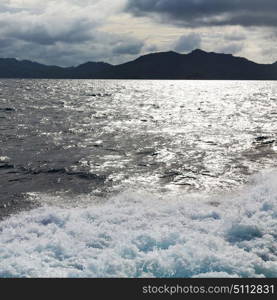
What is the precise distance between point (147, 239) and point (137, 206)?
13.1 ft

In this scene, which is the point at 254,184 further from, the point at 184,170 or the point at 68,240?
the point at 68,240

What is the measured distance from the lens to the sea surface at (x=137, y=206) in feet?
38.1

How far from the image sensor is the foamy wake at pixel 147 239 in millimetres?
11297

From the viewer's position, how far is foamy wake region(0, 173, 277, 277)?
37.1ft

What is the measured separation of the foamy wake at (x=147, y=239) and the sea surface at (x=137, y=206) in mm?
40

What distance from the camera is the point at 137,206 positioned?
1705cm

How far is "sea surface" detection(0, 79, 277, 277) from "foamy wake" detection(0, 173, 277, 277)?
0.13 feet

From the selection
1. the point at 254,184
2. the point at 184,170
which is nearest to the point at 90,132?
the point at 184,170

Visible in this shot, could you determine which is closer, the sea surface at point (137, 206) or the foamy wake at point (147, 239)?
the foamy wake at point (147, 239)

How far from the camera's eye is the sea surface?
457 inches

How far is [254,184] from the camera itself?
68.5ft

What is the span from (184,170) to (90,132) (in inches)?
736

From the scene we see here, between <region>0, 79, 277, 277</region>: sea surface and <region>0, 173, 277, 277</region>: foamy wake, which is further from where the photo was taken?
<region>0, 79, 277, 277</region>: sea surface
